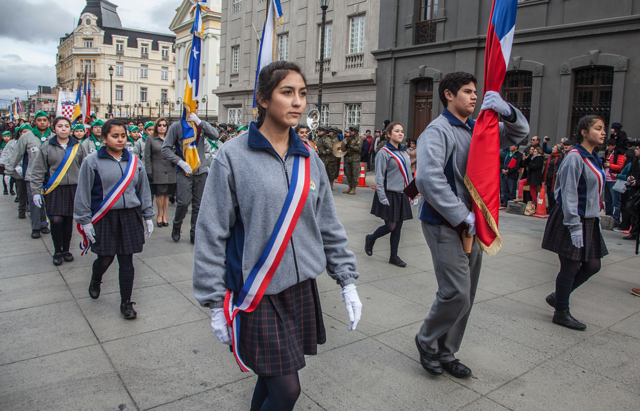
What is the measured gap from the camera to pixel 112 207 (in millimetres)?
4277

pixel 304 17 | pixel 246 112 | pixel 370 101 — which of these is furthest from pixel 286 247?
pixel 246 112

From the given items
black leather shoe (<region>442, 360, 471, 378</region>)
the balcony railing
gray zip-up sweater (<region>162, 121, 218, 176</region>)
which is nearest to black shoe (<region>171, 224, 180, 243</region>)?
gray zip-up sweater (<region>162, 121, 218, 176</region>)

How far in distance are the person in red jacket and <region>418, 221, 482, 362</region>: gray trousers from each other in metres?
8.17

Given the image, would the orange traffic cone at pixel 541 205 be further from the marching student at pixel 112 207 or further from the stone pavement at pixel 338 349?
the marching student at pixel 112 207

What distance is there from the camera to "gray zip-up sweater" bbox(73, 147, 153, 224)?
13.9 feet

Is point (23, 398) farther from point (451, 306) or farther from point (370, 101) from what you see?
point (370, 101)

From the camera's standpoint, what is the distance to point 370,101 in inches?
824

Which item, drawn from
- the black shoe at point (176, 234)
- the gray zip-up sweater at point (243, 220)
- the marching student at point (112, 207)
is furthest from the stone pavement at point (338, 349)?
the black shoe at point (176, 234)

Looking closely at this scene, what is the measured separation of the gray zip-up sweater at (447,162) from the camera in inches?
121

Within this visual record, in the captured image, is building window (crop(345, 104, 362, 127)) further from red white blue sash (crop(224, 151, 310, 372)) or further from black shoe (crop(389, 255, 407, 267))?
red white blue sash (crop(224, 151, 310, 372))

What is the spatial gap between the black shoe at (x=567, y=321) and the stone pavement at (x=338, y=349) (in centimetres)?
8

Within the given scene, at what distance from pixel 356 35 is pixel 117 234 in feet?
63.4

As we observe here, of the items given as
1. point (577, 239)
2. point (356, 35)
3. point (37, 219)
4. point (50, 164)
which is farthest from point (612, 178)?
point (356, 35)

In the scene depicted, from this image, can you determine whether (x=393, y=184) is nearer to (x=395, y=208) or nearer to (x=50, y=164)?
(x=395, y=208)
